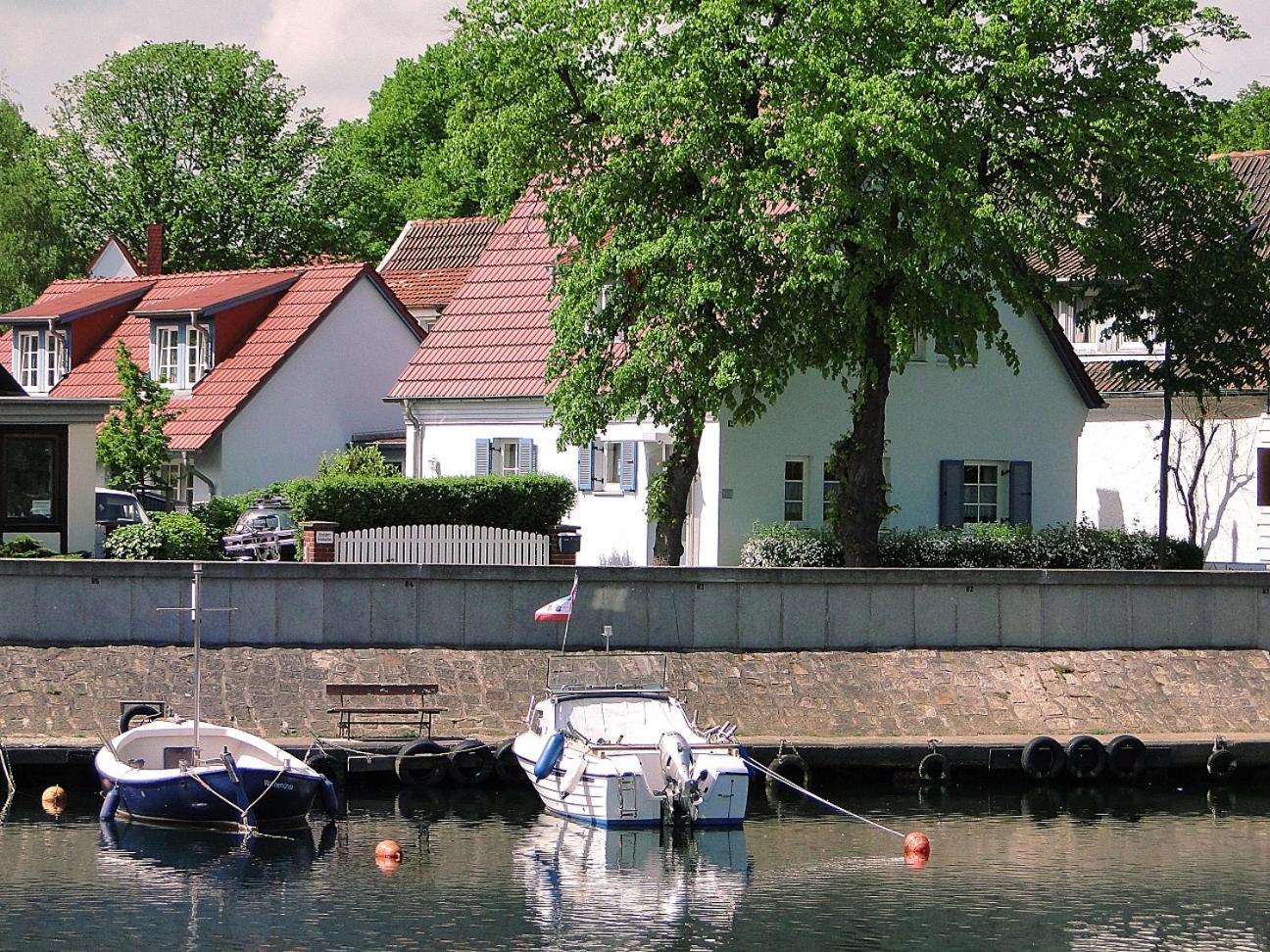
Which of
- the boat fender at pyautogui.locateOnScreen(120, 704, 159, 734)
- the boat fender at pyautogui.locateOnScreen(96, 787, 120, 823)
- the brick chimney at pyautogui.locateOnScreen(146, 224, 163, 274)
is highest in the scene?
the brick chimney at pyautogui.locateOnScreen(146, 224, 163, 274)

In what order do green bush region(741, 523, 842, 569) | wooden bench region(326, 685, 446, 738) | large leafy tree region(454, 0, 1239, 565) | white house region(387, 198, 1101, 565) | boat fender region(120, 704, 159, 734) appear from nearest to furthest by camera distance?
boat fender region(120, 704, 159, 734), wooden bench region(326, 685, 446, 738), large leafy tree region(454, 0, 1239, 565), green bush region(741, 523, 842, 569), white house region(387, 198, 1101, 565)

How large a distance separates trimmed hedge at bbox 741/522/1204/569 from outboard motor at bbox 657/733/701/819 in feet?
42.5

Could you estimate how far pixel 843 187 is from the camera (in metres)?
36.4

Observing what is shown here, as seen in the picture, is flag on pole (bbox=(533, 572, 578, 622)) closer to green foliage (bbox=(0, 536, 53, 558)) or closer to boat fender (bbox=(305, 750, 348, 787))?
boat fender (bbox=(305, 750, 348, 787))

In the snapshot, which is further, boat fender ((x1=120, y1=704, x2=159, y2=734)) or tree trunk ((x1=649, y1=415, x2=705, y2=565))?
tree trunk ((x1=649, y1=415, x2=705, y2=565))

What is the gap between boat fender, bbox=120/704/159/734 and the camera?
3162cm

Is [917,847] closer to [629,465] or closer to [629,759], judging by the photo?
[629,759]

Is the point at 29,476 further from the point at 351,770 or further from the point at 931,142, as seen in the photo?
the point at 931,142

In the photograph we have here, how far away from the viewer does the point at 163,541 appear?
3759cm

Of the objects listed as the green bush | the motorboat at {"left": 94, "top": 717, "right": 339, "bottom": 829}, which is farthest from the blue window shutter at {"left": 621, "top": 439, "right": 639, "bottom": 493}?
the motorboat at {"left": 94, "top": 717, "right": 339, "bottom": 829}

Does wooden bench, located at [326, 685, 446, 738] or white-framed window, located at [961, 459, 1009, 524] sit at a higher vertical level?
white-framed window, located at [961, 459, 1009, 524]

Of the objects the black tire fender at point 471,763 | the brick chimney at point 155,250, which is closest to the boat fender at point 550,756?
the black tire fender at point 471,763

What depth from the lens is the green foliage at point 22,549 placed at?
36.6 m

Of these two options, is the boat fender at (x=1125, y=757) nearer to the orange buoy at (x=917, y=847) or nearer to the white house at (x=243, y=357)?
the orange buoy at (x=917, y=847)
